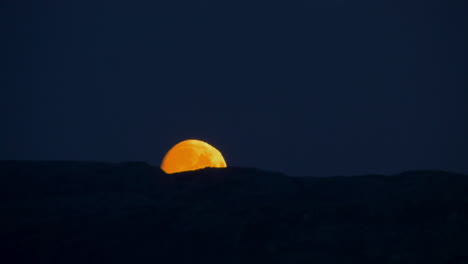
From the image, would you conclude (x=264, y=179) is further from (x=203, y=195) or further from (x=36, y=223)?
(x=36, y=223)

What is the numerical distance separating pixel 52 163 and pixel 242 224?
11.8m

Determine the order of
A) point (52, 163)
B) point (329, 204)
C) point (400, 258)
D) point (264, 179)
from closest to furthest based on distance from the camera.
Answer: point (400, 258)
point (329, 204)
point (264, 179)
point (52, 163)

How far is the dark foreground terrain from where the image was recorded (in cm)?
1609

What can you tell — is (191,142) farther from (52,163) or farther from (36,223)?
(36,223)

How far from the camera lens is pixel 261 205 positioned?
1900 cm

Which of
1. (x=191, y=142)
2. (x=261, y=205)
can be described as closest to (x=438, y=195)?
(x=261, y=205)

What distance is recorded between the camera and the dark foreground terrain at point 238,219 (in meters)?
16.1

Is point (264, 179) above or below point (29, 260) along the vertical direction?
above

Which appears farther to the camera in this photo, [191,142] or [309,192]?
[191,142]

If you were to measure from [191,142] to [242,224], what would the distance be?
18541 mm

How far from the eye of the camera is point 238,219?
1812cm

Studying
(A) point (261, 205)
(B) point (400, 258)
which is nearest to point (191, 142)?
(A) point (261, 205)

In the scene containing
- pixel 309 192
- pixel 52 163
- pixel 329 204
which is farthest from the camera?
pixel 52 163

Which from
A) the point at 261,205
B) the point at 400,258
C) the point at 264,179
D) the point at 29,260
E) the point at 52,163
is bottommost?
the point at 400,258
